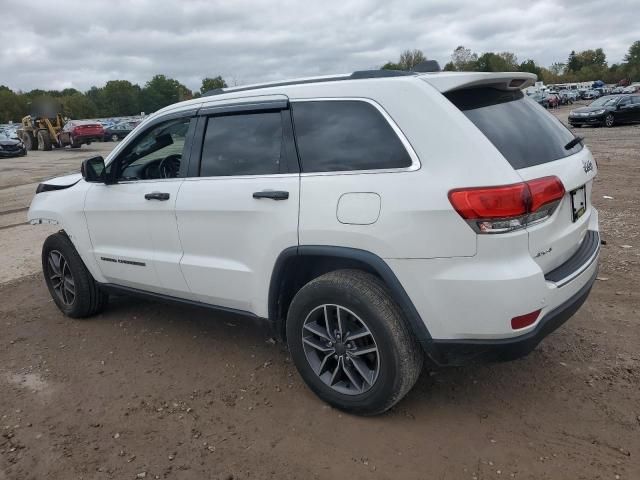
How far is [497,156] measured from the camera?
265 centimetres

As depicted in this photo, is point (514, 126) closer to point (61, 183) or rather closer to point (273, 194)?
point (273, 194)

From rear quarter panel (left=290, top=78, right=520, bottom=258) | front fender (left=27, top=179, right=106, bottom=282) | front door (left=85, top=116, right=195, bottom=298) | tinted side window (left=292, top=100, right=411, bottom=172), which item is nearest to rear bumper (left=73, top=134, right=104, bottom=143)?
front fender (left=27, top=179, right=106, bottom=282)

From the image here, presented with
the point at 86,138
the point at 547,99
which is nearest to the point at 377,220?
the point at 86,138

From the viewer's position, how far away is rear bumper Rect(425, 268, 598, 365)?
267 cm

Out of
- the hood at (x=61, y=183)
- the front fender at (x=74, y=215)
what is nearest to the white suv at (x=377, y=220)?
the front fender at (x=74, y=215)

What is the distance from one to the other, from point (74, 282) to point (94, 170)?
1103 millimetres

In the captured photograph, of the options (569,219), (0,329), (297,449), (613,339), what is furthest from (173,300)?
(613,339)

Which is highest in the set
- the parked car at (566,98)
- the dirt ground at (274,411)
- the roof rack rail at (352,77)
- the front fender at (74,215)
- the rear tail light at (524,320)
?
the roof rack rail at (352,77)

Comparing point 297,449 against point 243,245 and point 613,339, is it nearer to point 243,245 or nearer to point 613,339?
point 243,245

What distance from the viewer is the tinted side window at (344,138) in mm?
2861

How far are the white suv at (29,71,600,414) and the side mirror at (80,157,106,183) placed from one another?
507 millimetres

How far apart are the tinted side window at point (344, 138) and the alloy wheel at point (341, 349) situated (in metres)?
0.80

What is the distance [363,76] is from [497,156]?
95 centimetres

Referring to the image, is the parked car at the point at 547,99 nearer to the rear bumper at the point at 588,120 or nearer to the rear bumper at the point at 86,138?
the rear bumper at the point at 588,120
